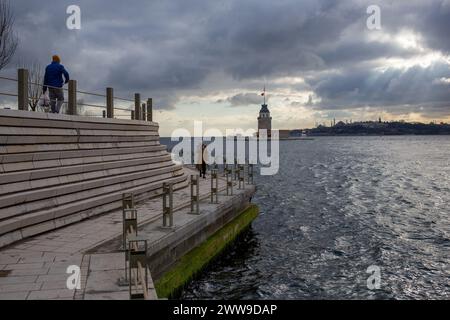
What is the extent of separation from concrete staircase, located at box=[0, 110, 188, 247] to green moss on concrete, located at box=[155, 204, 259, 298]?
10.8ft

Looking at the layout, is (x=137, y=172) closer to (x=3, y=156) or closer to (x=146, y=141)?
(x=146, y=141)

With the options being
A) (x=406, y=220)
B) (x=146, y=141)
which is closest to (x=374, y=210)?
(x=406, y=220)

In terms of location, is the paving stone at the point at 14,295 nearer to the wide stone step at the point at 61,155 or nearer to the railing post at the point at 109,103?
the wide stone step at the point at 61,155

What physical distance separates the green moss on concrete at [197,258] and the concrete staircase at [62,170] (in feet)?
10.8

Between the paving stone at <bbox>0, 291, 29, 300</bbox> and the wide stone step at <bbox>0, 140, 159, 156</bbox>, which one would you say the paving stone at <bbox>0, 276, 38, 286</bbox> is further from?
the wide stone step at <bbox>0, 140, 159, 156</bbox>

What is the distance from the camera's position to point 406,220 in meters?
22.6

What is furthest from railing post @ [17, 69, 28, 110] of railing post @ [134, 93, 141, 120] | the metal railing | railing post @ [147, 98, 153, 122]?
railing post @ [147, 98, 153, 122]

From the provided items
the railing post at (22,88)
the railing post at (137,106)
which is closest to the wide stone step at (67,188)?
the railing post at (22,88)

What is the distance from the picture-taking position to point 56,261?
8.57 m

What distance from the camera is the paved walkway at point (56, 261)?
704 centimetres

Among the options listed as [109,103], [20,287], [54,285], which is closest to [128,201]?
[54,285]

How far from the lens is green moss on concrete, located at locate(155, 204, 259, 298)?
10641mm
